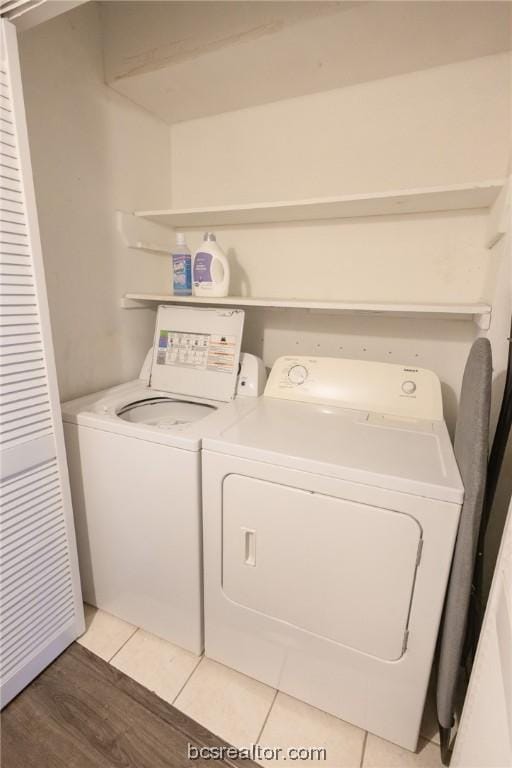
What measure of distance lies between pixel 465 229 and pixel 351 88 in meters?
0.86

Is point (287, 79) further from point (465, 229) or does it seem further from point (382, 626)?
point (382, 626)

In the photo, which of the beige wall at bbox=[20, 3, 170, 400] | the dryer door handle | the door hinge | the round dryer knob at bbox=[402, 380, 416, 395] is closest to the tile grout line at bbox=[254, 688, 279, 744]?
the dryer door handle

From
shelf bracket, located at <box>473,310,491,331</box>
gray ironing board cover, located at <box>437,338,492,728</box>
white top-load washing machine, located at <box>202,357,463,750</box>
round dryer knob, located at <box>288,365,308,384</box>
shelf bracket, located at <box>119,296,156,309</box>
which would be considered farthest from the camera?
shelf bracket, located at <box>119,296,156,309</box>

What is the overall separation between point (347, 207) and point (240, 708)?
2.14 metres

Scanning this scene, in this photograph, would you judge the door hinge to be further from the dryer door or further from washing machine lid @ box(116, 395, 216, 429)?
washing machine lid @ box(116, 395, 216, 429)

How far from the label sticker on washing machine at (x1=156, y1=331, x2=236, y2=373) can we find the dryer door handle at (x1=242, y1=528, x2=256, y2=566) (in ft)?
2.67

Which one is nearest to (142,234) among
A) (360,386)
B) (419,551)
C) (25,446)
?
(25,446)

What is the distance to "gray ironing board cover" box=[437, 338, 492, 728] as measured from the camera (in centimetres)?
Answer: 102

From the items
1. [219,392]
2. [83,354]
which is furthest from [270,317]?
[83,354]

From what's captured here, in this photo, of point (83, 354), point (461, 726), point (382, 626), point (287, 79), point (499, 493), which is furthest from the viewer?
point (83, 354)

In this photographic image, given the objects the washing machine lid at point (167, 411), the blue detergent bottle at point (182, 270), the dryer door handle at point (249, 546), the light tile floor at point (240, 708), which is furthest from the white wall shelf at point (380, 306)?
the light tile floor at point (240, 708)

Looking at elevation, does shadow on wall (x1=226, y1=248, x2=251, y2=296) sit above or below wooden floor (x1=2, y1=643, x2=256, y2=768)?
above

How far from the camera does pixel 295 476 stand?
122cm

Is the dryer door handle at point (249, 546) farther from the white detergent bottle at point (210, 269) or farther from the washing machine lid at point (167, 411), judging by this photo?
the white detergent bottle at point (210, 269)
